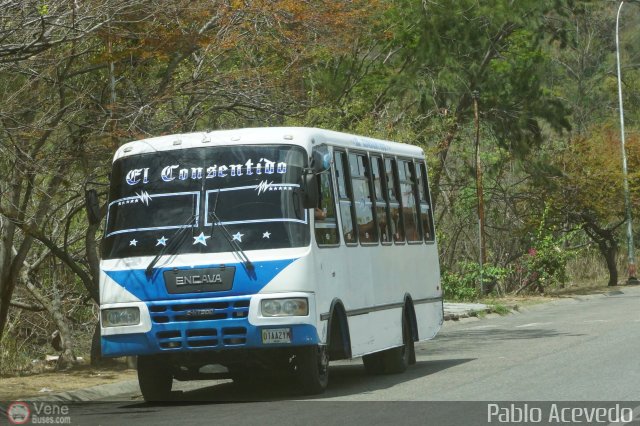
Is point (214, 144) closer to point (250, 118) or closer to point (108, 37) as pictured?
point (108, 37)

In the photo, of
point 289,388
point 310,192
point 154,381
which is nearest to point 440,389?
point 289,388

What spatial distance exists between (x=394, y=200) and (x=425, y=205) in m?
1.63

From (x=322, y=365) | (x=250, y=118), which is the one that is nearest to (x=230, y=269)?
(x=322, y=365)

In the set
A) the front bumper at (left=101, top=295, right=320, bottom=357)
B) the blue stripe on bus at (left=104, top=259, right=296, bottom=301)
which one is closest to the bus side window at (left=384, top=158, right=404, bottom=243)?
the blue stripe on bus at (left=104, top=259, right=296, bottom=301)

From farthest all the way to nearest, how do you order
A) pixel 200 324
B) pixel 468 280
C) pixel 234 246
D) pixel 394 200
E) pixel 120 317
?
pixel 468 280 < pixel 394 200 < pixel 120 317 < pixel 234 246 < pixel 200 324

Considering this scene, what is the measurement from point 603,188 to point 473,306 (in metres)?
12.0

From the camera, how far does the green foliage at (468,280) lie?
35.6m

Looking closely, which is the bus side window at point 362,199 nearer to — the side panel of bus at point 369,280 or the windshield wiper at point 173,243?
the side panel of bus at point 369,280

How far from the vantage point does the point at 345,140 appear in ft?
49.7

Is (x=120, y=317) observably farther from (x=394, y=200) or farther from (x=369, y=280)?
(x=394, y=200)

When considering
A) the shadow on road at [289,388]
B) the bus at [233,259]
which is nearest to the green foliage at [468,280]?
the shadow on road at [289,388]

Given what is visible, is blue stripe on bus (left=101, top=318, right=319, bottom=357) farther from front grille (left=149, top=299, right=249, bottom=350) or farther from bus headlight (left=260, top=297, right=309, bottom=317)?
bus headlight (left=260, top=297, right=309, bottom=317)

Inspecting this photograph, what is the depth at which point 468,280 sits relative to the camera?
36.3 m

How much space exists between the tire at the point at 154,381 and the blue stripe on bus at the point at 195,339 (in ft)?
1.41
